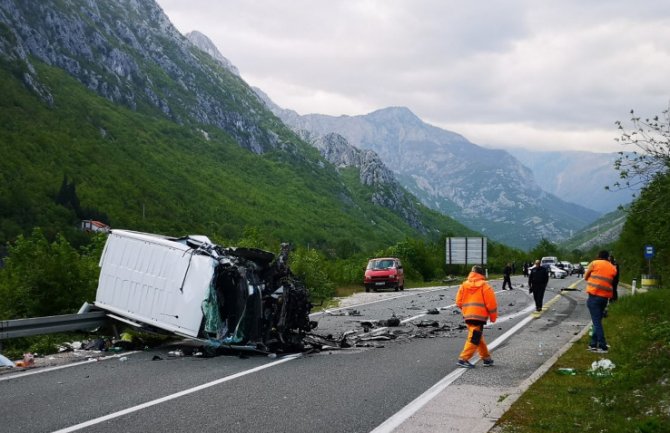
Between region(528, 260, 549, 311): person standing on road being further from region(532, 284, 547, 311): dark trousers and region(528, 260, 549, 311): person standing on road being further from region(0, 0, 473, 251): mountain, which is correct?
region(0, 0, 473, 251): mountain

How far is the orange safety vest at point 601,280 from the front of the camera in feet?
37.6

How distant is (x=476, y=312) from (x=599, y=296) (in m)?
3.04

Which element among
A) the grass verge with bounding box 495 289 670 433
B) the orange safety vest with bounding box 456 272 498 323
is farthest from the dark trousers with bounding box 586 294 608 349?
the orange safety vest with bounding box 456 272 498 323

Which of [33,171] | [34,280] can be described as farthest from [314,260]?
[33,171]

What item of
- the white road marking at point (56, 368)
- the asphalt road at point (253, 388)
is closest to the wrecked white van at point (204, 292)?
the asphalt road at point (253, 388)

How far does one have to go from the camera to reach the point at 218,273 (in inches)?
426

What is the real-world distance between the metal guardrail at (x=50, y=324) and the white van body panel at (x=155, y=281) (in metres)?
0.29

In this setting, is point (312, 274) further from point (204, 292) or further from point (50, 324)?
point (50, 324)

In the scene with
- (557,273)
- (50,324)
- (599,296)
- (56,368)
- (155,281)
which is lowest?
(557,273)

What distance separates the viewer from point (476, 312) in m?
9.98

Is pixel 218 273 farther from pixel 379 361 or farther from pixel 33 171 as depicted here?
pixel 33 171

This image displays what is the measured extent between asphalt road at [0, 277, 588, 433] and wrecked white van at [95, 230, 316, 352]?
1.76 feet

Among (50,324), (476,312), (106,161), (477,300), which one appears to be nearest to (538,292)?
(477,300)

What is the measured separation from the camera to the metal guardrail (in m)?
9.97
